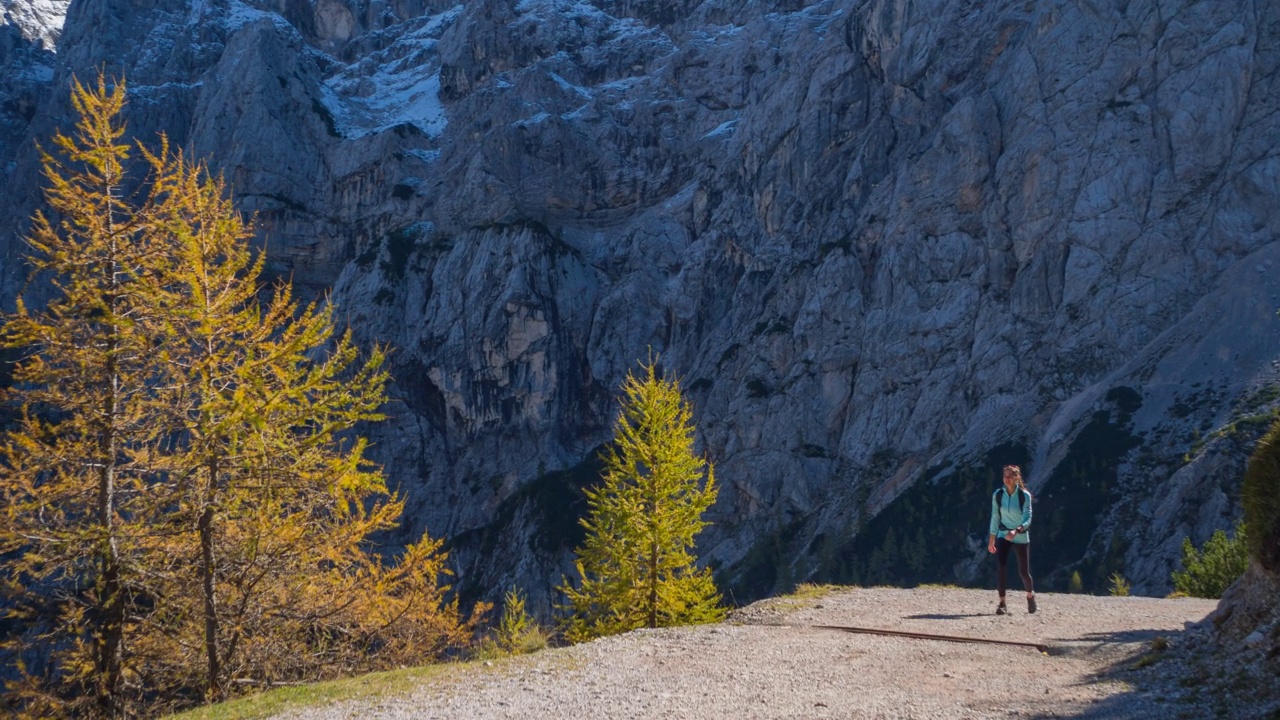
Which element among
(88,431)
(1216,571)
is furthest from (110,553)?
(1216,571)

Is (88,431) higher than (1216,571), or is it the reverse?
(88,431)

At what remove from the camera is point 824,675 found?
32.2ft

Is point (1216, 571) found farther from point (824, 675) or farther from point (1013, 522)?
point (824, 675)

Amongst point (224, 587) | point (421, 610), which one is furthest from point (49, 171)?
point (421, 610)

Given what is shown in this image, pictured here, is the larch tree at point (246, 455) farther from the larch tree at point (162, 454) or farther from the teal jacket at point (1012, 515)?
the teal jacket at point (1012, 515)

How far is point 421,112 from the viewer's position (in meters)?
151

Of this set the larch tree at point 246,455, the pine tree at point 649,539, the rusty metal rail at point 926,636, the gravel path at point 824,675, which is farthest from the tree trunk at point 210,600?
the pine tree at point 649,539

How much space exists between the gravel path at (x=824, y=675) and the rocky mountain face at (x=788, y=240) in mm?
53702

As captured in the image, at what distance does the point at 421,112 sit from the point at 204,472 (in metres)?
150

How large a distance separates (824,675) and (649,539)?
10.1 meters

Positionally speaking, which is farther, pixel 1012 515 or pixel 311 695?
pixel 1012 515

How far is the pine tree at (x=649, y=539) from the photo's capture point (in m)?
19.6

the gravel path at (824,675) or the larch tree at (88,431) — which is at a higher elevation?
the larch tree at (88,431)

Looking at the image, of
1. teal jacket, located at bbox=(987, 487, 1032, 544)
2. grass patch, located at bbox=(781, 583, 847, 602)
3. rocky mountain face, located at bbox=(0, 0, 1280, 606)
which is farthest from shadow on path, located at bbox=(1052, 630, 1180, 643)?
rocky mountain face, located at bbox=(0, 0, 1280, 606)
